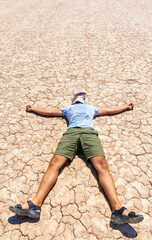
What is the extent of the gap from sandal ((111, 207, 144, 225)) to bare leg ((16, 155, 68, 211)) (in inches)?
36.3

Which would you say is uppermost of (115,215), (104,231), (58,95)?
(58,95)

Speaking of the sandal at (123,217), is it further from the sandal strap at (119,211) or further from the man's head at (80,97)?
the man's head at (80,97)

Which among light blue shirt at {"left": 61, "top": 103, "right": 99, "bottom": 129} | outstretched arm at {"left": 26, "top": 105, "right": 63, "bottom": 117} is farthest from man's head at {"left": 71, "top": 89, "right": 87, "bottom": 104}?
outstretched arm at {"left": 26, "top": 105, "right": 63, "bottom": 117}

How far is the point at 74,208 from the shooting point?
2266mm

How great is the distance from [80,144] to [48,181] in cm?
76

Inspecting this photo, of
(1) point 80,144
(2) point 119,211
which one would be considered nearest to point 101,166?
(1) point 80,144

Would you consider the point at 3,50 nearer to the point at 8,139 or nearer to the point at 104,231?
the point at 8,139

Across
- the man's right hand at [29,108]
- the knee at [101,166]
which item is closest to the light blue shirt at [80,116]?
the knee at [101,166]

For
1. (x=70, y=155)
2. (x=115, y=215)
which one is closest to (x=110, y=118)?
(x=70, y=155)

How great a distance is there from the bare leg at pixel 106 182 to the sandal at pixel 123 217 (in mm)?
49

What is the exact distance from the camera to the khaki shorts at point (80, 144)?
98.3 inches

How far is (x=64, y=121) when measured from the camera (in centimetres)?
341

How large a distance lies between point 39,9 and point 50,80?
7.54 metres

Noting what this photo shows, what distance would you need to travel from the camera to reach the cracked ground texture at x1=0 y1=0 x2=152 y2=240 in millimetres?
2170
